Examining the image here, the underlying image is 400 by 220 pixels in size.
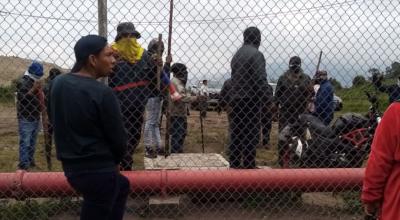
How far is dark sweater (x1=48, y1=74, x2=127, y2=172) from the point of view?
3.13 m

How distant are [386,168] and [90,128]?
5.38 ft

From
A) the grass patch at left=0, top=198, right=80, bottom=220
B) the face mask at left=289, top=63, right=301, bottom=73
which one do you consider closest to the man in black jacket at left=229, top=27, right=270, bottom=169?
the face mask at left=289, top=63, right=301, bottom=73

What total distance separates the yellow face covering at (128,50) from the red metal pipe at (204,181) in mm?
1145

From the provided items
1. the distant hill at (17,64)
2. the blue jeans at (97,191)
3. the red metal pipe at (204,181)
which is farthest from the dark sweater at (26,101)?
the blue jeans at (97,191)

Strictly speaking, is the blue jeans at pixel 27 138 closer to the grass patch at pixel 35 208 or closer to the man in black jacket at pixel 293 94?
the grass patch at pixel 35 208

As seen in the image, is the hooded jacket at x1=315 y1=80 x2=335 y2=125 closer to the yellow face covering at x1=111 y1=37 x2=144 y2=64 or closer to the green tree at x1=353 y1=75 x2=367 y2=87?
the green tree at x1=353 y1=75 x2=367 y2=87

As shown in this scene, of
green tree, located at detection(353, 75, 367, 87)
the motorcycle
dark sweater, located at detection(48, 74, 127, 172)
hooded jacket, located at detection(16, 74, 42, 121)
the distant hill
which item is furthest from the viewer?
hooded jacket, located at detection(16, 74, 42, 121)

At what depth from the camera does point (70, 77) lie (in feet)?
10.5

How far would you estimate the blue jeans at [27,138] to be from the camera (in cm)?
725

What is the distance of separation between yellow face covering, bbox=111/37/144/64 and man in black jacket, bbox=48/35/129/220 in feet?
5.30

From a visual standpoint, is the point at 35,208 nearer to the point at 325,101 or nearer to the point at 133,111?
the point at 133,111

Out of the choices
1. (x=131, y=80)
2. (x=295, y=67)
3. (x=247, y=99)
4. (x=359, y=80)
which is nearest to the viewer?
(x=131, y=80)

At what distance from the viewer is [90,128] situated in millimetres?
3180

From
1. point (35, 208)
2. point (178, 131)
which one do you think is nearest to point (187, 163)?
point (35, 208)
